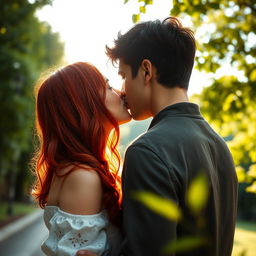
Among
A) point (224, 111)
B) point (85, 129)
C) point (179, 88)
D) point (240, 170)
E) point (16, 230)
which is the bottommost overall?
point (16, 230)

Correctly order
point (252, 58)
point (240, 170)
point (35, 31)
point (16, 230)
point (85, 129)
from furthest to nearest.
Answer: point (35, 31) < point (16, 230) < point (240, 170) < point (252, 58) < point (85, 129)

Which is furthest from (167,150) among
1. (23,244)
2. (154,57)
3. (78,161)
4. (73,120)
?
(23,244)

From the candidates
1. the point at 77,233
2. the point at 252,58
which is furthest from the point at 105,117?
the point at 252,58

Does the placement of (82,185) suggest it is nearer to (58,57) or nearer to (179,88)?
(179,88)

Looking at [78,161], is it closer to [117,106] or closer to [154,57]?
[117,106]

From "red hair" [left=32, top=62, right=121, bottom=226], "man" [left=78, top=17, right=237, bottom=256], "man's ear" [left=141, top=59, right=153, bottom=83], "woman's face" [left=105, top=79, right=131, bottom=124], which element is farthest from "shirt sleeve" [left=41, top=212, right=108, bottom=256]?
"man's ear" [left=141, top=59, right=153, bottom=83]

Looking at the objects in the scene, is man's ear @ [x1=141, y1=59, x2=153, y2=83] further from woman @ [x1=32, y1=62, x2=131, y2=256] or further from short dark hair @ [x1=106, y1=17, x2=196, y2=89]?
woman @ [x1=32, y1=62, x2=131, y2=256]

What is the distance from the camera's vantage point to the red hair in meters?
2.62

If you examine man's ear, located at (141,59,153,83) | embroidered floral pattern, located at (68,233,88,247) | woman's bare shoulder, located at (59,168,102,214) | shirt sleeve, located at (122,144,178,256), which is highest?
man's ear, located at (141,59,153,83)

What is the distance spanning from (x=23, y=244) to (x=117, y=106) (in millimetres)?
12498

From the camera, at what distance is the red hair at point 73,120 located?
2.62 metres

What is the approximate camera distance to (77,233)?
2406mm

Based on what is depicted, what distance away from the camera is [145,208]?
→ 1.82m

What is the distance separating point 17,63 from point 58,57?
1597cm
